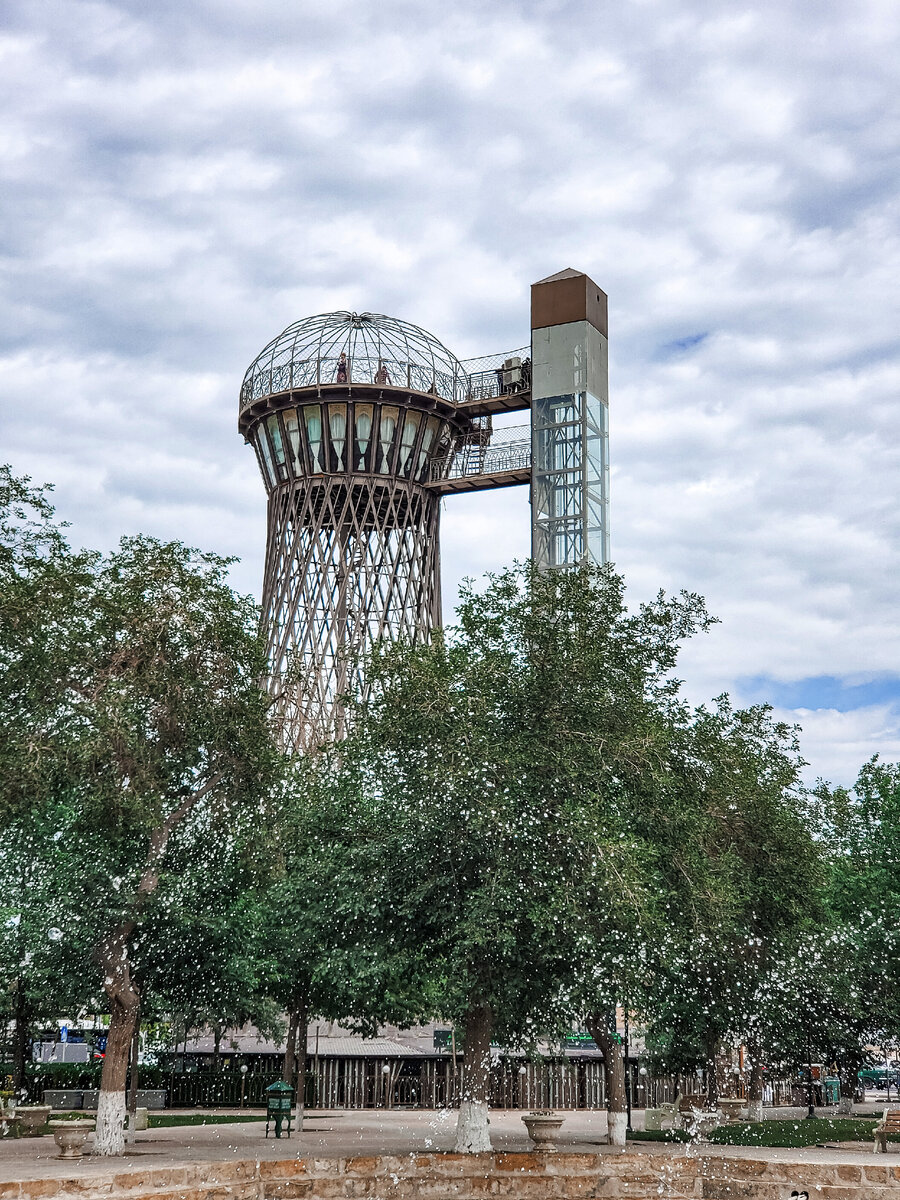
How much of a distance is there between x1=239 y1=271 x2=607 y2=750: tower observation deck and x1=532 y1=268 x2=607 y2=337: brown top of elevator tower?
0.36ft

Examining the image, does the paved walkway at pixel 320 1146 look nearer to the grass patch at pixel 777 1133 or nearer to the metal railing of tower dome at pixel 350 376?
the grass patch at pixel 777 1133

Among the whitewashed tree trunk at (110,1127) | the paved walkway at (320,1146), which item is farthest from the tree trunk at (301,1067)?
the whitewashed tree trunk at (110,1127)

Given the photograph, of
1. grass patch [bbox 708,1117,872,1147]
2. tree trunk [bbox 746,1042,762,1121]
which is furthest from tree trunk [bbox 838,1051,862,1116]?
tree trunk [bbox 746,1042,762,1121]

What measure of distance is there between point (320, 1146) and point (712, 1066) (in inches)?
607

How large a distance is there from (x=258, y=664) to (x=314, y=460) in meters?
41.5

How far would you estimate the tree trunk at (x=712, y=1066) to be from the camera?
36.8m

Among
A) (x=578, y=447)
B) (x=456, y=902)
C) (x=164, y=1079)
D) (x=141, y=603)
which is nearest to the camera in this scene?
(x=456, y=902)

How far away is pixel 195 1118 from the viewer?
41406mm

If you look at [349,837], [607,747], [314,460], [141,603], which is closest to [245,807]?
[349,837]

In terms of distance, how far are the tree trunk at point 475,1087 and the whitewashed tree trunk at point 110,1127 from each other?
7489 millimetres

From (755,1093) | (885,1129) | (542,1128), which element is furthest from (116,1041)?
(755,1093)

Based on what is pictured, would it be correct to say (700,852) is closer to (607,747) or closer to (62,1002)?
(607,747)

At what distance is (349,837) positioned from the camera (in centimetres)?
2988

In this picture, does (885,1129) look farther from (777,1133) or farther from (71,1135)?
(71,1135)
